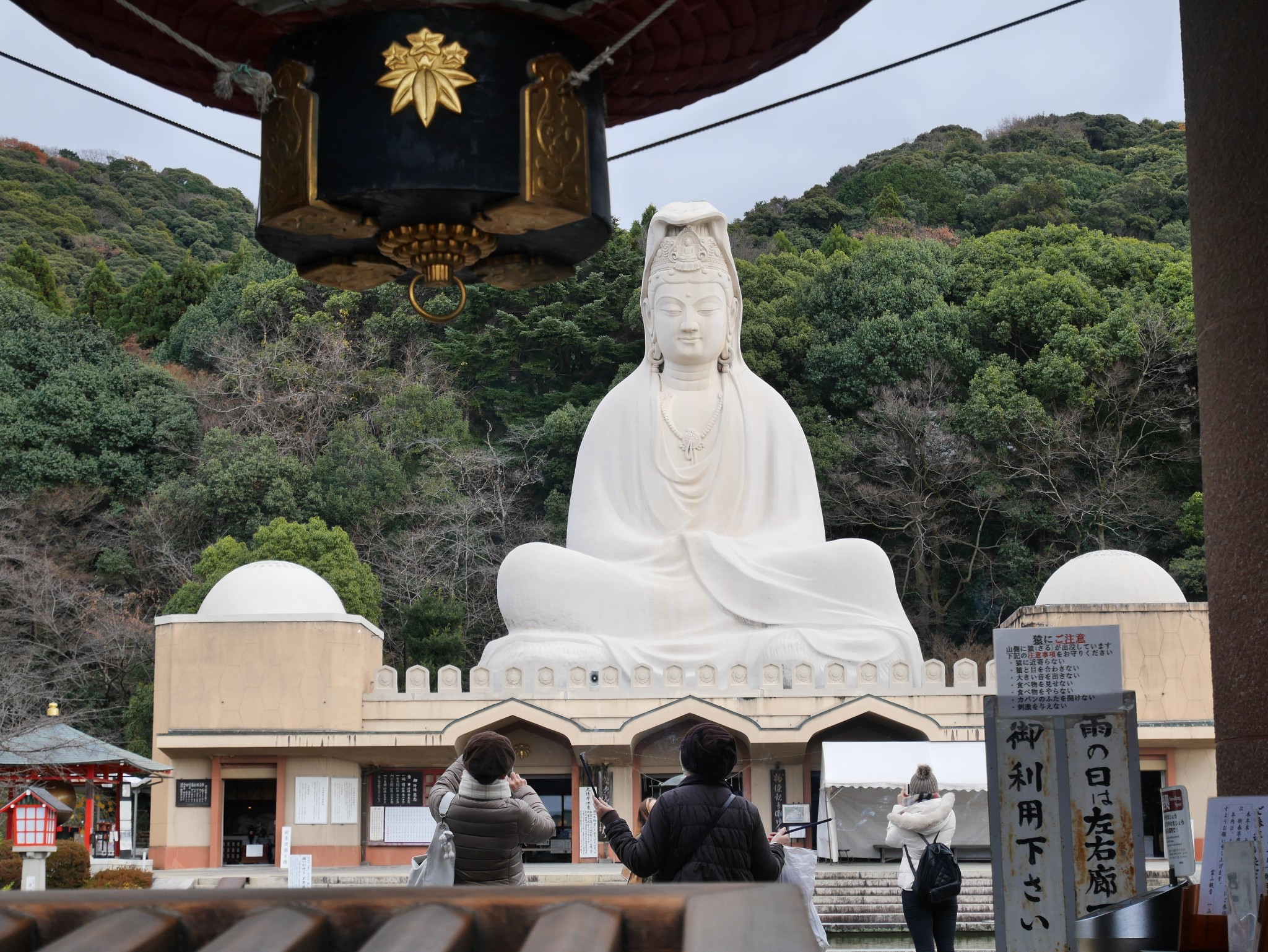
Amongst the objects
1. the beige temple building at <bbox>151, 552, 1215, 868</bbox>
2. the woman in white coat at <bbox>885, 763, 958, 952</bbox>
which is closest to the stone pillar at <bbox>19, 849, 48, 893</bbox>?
the beige temple building at <bbox>151, 552, 1215, 868</bbox>

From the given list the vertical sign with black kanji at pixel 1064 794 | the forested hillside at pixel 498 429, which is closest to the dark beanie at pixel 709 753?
the vertical sign with black kanji at pixel 1064 794

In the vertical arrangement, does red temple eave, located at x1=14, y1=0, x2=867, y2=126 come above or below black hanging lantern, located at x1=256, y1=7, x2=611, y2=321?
above

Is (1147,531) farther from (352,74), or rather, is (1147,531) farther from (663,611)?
(352,74)

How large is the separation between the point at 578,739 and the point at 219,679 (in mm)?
4101

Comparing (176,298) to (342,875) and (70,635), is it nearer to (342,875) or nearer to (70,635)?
(70,635)

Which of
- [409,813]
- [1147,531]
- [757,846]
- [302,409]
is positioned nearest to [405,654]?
[302,409]

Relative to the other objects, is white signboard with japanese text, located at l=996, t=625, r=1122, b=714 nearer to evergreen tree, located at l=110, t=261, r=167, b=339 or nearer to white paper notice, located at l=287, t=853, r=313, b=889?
white paper notice, located at l=287, t=853, r=313, b=889

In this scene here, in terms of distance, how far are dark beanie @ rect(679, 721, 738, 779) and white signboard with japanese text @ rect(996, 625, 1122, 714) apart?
31.3 inches

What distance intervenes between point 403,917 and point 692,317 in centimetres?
1743

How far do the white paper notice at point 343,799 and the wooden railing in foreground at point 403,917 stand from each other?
16799 millimetres

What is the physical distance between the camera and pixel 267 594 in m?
18.8

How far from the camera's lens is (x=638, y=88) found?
167 inches

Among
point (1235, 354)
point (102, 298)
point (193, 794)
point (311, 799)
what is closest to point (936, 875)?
point (1235, 354)

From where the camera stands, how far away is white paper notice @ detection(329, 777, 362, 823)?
58.3 ft
